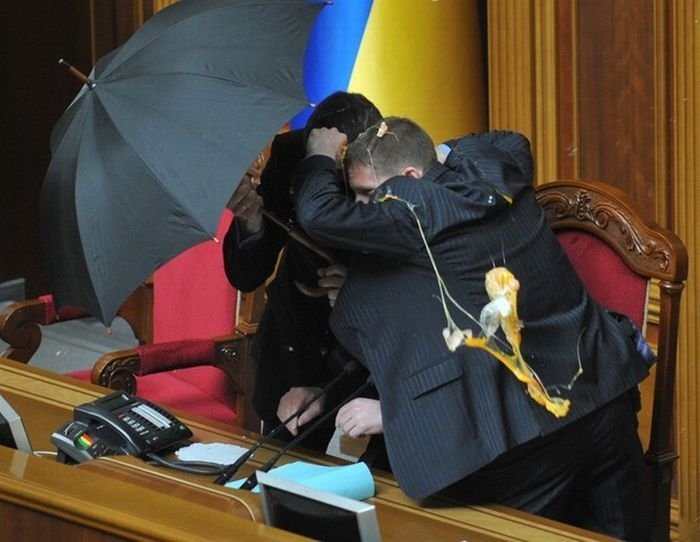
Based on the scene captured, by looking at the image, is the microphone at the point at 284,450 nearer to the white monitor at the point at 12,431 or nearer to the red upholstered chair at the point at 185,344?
the white monitor at the point at 12,431

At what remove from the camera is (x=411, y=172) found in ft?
7.72

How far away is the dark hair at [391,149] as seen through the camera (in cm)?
234

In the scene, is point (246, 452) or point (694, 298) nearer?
point (246, 452)

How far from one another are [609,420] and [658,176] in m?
1.32

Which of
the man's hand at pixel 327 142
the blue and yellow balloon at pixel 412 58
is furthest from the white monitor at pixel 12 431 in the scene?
the blue and yellow balloon at pixel 412 58

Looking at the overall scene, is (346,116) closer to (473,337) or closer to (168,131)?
(168,131)

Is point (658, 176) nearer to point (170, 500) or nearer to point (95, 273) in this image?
point (95, 273)

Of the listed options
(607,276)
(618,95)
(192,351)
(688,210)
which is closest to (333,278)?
(607,276)

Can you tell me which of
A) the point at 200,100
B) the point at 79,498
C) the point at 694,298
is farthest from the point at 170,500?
the point at 694,298

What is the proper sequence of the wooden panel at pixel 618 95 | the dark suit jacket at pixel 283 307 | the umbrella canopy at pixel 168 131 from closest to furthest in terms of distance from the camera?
1. the umbrella canopy at pixel 168 131
2. the dark suit jacket at pixel 283 307
3. the wooden panel at pixel 618 95

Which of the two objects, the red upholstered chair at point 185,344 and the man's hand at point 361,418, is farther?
the red upholstered chair at point 185,344

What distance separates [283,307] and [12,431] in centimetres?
70

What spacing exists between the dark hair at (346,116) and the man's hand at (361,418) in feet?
1.55

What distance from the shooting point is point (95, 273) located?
7.33 ft
